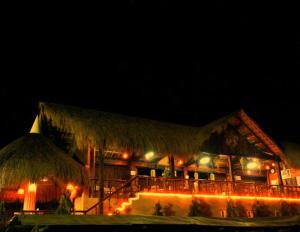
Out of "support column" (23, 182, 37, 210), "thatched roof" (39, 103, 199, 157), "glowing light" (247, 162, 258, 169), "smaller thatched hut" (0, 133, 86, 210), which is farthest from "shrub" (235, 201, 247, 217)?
"support column" (23, 182, 37, 210)

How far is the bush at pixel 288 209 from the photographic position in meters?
16.2

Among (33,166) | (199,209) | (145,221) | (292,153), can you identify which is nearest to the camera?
(145,221)

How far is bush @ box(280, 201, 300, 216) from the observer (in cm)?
1623

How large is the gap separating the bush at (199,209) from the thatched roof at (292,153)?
6.43 meters

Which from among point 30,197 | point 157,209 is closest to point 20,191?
point 30,197

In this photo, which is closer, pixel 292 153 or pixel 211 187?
pixel 211 187

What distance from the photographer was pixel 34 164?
12203 mm

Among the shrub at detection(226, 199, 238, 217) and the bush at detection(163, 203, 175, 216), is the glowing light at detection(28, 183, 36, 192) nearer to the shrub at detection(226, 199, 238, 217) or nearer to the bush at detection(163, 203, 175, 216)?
the bush at detection(163, 203, 175, 216)

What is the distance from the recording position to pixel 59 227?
7793 millimetres

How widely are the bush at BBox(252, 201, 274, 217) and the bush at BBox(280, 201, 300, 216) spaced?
754 millimetres

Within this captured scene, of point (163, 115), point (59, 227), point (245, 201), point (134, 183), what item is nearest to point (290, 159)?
point (245, 201)

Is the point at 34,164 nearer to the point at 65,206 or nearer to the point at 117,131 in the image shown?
the point at 65,206

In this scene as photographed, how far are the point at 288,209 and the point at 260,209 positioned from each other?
1.88 meters

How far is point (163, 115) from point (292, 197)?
19.5m
